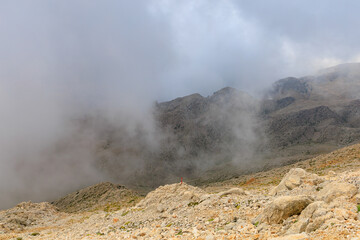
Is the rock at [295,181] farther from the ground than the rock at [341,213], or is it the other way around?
the rock at [341,213]

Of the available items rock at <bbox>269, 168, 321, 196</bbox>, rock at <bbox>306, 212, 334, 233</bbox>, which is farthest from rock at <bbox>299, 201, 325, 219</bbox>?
rock at <bbox>269, 168, 321, 196</bbox>

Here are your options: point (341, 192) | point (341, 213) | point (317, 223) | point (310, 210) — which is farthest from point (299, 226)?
point (341, 192)

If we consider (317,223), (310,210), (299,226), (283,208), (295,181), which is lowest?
(295,181)

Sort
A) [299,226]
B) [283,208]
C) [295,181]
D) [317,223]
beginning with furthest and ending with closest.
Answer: [295,181] < [283,208] < [299,226] < [317,223]

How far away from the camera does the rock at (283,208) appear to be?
40.8 feet

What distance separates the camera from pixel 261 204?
627 inches

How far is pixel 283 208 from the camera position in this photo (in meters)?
12.5

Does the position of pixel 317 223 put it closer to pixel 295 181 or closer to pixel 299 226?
pixel 299 226

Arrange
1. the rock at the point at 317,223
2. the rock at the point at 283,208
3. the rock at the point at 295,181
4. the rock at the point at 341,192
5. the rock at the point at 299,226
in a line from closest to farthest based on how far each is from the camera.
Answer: the rock at the point at 317,223 → the rock at the point at 299,226 → the rock at the point at 283,208 → the rock at the point at 341,192 → the rock at the point at 295,181

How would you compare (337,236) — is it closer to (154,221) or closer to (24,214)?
(154,221)

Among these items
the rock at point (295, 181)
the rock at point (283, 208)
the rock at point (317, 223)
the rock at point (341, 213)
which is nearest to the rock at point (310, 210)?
the rock at point (283, 208)

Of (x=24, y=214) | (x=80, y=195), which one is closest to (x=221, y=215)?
(x=24, y=214)

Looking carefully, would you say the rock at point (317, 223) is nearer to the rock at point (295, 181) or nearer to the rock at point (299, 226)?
the rock at point (299, 226)

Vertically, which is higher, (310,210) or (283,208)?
(283,208)
